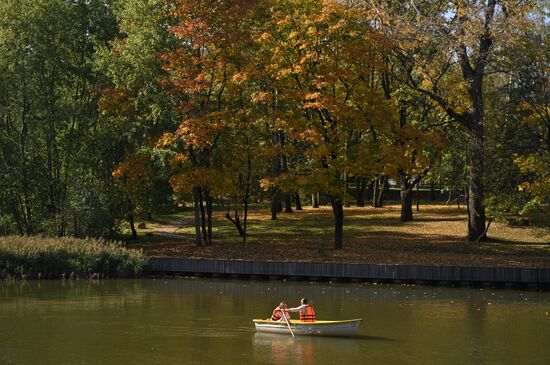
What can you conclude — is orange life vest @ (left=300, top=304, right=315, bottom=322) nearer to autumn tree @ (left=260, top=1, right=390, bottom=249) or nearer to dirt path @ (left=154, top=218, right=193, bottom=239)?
autumn tree @ (left=260, top=1, right=390, bottom=249)

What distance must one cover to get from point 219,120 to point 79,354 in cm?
2672

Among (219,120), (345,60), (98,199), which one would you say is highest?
(345,60)

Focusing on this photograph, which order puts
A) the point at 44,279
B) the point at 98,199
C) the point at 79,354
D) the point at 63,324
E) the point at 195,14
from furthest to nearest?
1. the point at 98,199
2. the point at 195,14
3. the point at 44,279
4. the point at 63,324
5. the point at 79,354

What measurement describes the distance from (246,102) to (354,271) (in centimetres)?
1487

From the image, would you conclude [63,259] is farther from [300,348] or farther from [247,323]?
[300,348]

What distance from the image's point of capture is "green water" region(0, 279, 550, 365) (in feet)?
79.5

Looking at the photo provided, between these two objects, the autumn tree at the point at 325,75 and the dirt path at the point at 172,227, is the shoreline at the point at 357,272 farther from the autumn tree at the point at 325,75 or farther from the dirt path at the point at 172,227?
the dirt path at the point at 172,227

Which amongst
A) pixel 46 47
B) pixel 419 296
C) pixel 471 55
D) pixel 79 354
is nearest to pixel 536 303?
pixel 419 296

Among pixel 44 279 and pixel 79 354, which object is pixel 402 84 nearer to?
A: pixel 44 279

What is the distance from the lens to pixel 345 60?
159ft

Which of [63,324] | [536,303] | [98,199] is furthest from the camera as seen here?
[98,199]

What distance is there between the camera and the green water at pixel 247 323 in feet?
79.5

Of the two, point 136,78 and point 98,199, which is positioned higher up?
point 136,78

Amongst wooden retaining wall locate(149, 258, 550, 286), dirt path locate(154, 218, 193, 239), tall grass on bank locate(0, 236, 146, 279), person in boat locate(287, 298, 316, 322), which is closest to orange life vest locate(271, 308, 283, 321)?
person in boat locate(287, 298, 316, 322)
